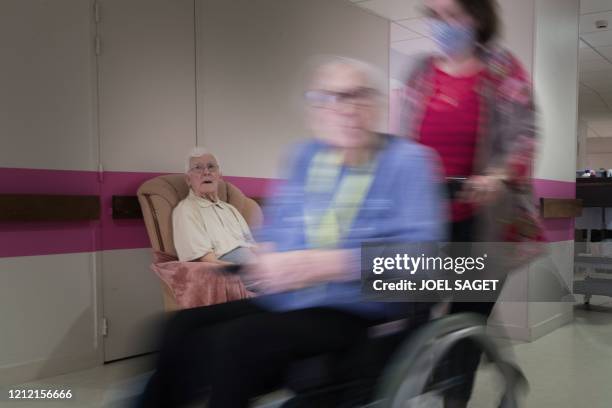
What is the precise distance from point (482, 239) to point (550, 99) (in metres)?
2.96

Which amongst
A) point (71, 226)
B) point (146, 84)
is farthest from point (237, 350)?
point (146, 84)

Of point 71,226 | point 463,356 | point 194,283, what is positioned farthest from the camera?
point 71,226

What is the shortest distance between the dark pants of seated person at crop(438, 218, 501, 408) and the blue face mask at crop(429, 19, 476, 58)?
51cm

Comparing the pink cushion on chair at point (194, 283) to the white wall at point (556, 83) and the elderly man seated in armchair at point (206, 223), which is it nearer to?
the elderly man seated in armchair at point (206, 223)

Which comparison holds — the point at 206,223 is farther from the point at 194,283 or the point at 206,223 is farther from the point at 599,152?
the point at 599,152

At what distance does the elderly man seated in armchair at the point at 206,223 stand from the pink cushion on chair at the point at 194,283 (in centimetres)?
11

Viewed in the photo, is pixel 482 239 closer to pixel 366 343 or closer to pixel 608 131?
pixel 366 343

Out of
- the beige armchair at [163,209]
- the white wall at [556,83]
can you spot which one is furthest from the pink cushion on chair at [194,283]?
the white wall at [556,83]

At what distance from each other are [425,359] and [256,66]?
10.7 feet

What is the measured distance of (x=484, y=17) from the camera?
1662 mm

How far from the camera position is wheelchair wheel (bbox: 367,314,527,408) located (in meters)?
1.25

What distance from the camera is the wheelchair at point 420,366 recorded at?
125 cm

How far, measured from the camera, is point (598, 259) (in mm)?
5105

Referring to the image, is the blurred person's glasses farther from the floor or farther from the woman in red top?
the floor
